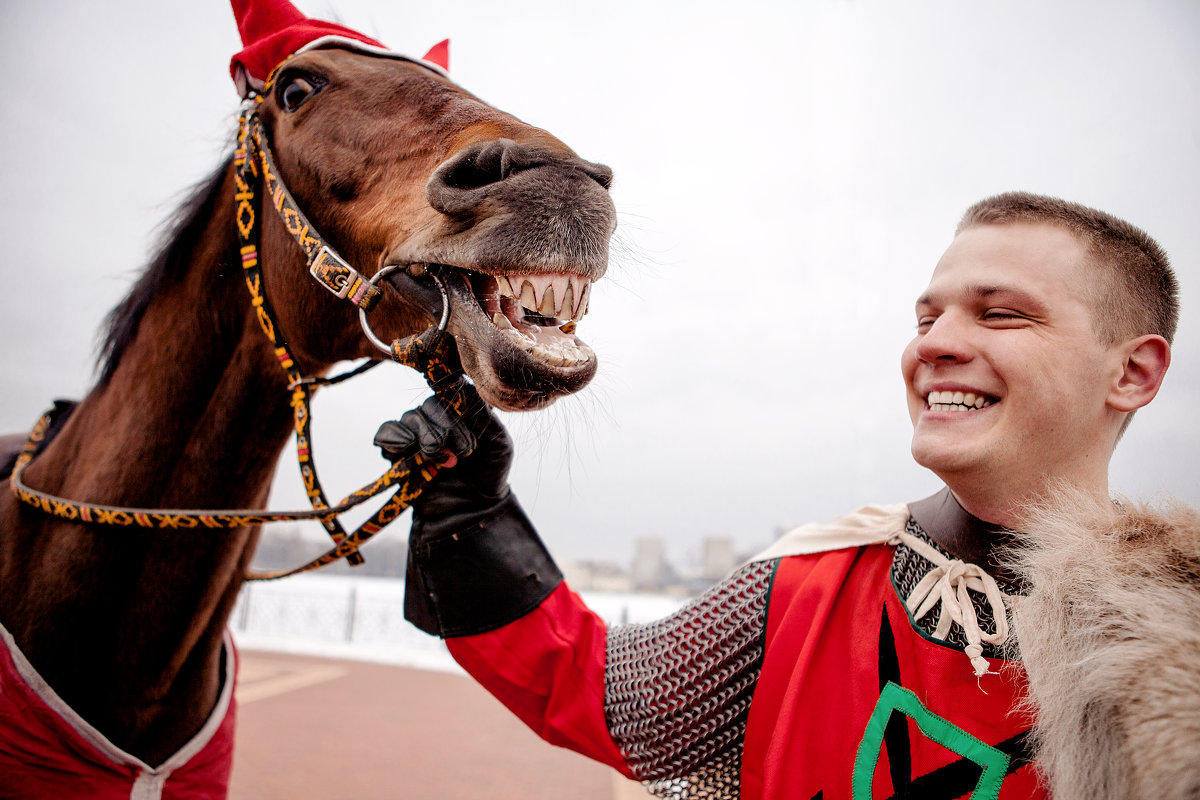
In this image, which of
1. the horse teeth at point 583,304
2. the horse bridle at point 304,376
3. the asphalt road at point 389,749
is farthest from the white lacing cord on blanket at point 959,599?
the asphalt road at point 389,749

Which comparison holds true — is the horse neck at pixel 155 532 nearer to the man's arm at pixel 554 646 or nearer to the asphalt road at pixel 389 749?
the man's arm at pixel 554 646

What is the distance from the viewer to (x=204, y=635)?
1.80 metres

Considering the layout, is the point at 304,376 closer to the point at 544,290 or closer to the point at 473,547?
the point at 473,547

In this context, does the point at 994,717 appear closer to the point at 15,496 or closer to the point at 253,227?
the point at 253,227

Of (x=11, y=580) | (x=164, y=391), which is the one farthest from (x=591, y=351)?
(x=11, y=580)

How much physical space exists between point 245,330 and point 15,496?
763 millimetres

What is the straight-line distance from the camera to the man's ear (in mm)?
1318

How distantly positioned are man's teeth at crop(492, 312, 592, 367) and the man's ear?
1.06m

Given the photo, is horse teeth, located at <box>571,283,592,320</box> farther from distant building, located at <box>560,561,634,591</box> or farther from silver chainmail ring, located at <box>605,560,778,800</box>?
distant building, located at <box>560,561,634,591</box>

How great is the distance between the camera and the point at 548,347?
3.92 ft

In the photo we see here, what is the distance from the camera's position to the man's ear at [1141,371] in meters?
1.32

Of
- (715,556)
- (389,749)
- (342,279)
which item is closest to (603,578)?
(715,556)

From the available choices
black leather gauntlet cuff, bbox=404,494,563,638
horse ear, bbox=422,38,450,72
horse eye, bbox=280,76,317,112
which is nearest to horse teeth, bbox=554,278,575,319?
black leather gauntlet cuff, bbox=404,494,563,638

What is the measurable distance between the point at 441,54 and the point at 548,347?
1.52 metres
